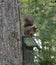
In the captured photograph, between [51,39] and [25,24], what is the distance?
1.26 m

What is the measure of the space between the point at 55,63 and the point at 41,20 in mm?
427

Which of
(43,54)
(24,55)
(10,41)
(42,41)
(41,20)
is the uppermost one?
(41,20)

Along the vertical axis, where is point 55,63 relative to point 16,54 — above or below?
above

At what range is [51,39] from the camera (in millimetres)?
1851

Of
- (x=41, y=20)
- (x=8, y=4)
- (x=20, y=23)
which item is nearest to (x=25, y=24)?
(x=20, y=23)

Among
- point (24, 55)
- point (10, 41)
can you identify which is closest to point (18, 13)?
point (10, 41)

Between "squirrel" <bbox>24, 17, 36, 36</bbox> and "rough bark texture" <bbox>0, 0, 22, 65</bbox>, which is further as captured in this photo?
"squirrel" <bbox>24, 17, 36, 36</bbox>

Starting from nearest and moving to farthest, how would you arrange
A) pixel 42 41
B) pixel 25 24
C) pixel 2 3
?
pixel 42 41 → pixel 2 3 → pixel 25 24

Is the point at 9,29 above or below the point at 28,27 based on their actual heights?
above

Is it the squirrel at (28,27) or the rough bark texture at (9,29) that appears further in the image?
the squirrel at (28,27)

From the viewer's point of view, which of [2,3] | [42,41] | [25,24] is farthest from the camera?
[25,24]

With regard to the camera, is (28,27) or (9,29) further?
(28,27)

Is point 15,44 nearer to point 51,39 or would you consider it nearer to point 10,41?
point 10,41

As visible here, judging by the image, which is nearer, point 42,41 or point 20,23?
point 42,41
